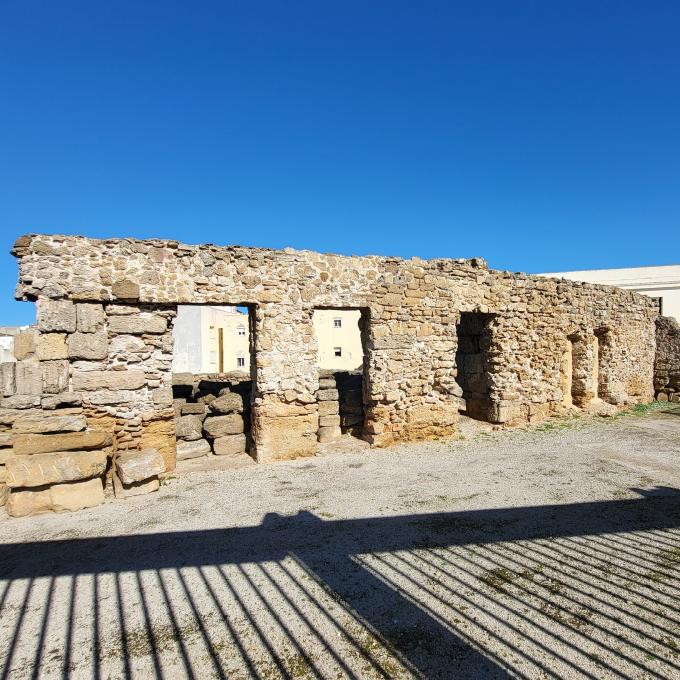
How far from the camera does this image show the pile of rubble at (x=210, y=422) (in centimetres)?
758

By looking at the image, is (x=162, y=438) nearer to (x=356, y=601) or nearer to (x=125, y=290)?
(x=125, y=290)

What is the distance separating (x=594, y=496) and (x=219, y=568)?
14.6ft

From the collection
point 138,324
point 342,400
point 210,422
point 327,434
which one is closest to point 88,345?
point 138,324

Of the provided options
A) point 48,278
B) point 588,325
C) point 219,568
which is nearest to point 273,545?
point 219,568

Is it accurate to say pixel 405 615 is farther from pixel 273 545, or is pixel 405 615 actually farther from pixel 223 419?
pixel 223 419

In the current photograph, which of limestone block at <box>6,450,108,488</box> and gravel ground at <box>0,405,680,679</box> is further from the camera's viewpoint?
limestone block at <box>6,450,108,488</box>

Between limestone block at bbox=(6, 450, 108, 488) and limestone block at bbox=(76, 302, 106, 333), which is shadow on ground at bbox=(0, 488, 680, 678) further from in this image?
limestone block at bbox=(76, 302, 106, 333)

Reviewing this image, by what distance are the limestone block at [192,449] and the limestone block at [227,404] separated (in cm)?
59

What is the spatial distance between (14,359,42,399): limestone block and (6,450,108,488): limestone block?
1.15 m

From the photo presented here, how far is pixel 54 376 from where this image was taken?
6.20 metres

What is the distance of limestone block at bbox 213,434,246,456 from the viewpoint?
773 cm

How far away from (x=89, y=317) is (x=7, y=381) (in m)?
1.30

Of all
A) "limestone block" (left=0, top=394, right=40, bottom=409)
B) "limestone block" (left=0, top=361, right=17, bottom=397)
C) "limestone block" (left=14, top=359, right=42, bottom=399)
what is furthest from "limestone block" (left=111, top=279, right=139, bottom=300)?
"limestone block" (left=0, top=394, right=40, bottom=409)

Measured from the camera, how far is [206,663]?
8.70ft
